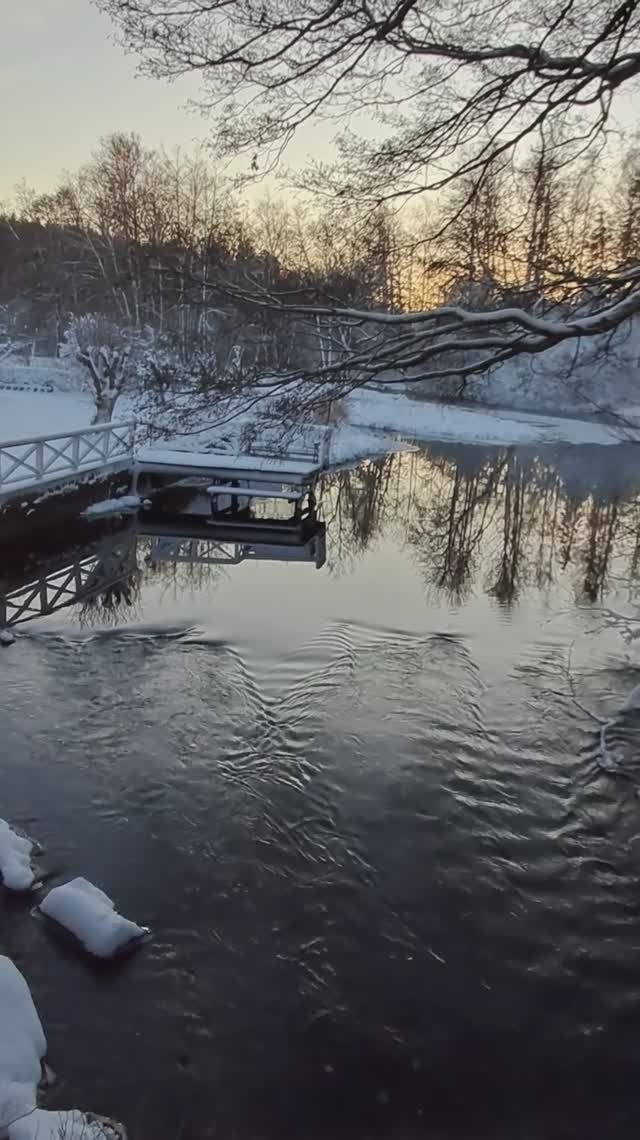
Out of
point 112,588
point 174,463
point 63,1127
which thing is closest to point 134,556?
point 112,588

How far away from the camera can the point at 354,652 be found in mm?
7699

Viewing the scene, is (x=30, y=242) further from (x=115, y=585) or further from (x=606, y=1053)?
(x=606, y=1053)

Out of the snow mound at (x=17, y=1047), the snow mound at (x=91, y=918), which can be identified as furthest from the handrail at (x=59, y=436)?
the snow mound at (x=17, y=1047)

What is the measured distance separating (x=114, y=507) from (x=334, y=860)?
10458 millimetres

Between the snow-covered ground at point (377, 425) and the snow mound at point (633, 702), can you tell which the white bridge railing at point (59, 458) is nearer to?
the snow-covered ground at point (377, 425)

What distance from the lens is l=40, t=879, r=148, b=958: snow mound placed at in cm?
367

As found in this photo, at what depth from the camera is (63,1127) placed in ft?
8.35

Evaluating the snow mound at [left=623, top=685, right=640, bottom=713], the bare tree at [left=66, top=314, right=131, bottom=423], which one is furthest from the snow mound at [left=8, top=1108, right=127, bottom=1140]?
the bare tree at [left=66, top=314, right=131, bottom=423]

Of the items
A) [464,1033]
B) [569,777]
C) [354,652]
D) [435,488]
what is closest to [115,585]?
[354,652]

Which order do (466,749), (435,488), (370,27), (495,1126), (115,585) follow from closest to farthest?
(495,1126), (370,27), (466,749), (115,585), (435,488)

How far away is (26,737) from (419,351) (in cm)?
394

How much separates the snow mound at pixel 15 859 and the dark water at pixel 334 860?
117mm

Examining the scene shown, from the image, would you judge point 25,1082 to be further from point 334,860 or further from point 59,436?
point 59,436

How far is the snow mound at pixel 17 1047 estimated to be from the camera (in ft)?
8.86
